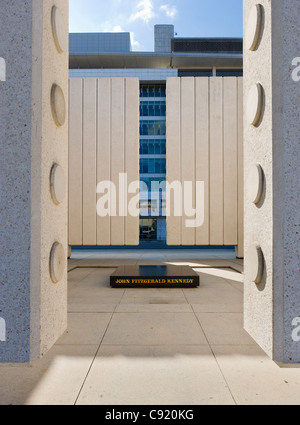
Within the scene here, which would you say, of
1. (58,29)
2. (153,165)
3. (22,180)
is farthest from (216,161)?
(153,165)

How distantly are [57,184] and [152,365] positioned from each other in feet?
6.66

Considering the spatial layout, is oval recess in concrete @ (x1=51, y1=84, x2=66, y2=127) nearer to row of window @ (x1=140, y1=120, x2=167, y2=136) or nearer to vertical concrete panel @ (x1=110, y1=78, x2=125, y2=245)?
vertical concrete panel @ (x1=110, y1=78, x2=125, y2=245)

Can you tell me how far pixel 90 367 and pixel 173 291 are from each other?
2.95 m

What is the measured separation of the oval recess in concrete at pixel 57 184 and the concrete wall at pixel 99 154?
6.25 metres

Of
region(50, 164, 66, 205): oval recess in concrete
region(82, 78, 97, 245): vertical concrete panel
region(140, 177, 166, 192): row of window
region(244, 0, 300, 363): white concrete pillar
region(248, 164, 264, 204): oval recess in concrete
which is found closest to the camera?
region(244, 0, 300, 363): white concrete pillar

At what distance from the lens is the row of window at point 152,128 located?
30141 millimetres

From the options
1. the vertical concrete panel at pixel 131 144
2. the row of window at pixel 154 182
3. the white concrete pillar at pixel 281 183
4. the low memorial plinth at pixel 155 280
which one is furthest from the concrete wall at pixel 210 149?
the row of window at pixel 154 182

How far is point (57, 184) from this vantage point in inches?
110

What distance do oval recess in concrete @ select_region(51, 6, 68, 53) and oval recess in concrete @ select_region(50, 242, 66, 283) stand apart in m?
2.20

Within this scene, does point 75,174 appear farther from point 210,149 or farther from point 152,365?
point 152,365

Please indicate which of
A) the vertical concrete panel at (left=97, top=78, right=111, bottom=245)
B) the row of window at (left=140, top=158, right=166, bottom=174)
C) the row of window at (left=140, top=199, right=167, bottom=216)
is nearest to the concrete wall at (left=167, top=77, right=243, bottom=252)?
the vertical concrete panel at (left=97, top=78, right=111, bottom=245)

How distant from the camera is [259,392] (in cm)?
202

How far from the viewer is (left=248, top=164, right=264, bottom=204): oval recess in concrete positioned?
2.61 metres
